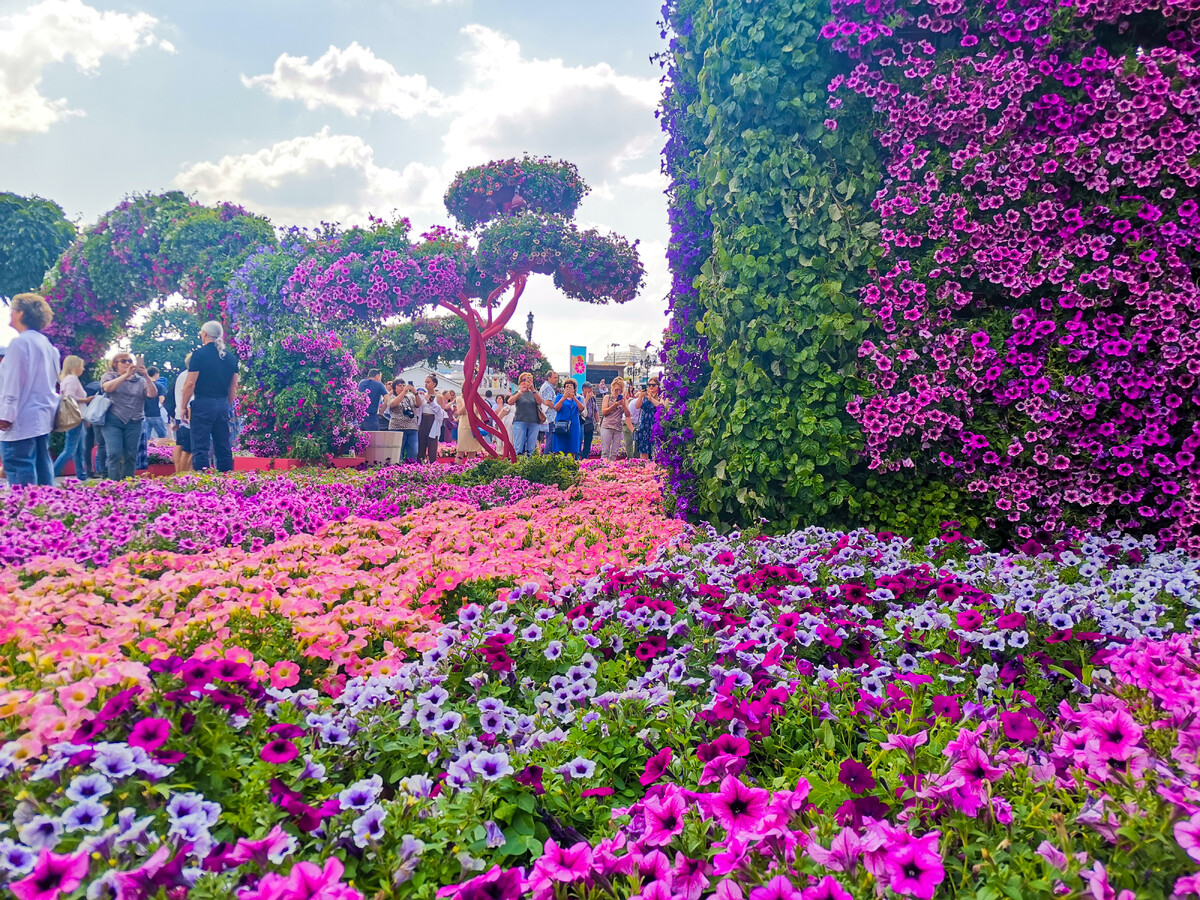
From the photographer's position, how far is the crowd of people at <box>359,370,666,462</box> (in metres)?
11.7

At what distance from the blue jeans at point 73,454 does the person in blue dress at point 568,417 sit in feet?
21.9

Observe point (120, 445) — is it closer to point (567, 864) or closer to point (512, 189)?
point (512, 189)

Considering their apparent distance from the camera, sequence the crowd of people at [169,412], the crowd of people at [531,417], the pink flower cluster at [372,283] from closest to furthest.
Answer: the crowd of people at [169,412] < the pink flower cluster at [372,283] < the crowd of people at [531,417]

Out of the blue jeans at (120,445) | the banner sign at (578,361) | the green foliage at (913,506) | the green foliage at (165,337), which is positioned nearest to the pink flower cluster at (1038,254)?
the green foliage at (913,506)

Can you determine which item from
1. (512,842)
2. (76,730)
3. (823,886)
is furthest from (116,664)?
(823,886)

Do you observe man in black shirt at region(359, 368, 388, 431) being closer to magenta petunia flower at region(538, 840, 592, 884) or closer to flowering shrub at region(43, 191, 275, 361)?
flowering shrub at region(43, 191, 275, 361)

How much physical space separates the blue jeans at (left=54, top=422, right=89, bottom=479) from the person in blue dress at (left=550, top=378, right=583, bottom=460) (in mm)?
6662

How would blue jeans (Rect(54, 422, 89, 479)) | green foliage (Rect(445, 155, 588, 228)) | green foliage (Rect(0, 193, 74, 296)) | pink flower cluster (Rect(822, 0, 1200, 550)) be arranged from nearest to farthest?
pink flower cluster (Rect(822, 0, 1200, 550)) → blue jeans (Rect(54, 422, 89, 479)) → green foliage (Rect(445, 155, 588, 228)) → green foliage (Rect(0, 193, 74, 296))

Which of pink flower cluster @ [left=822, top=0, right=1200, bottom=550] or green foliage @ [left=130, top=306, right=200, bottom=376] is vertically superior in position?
green foliage @ [left=130, top=306, right=200, bottom=376]

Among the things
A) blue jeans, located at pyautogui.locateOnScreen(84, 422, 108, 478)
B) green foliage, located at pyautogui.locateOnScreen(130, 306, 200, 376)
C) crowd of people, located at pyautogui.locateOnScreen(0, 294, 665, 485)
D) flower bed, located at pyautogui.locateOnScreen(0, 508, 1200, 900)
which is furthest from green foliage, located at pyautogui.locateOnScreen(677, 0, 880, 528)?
green foliage, located at pyautogui.locateOnScreen(130, 306, 200, 376)

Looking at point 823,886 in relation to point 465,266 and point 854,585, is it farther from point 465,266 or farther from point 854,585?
point 465,266

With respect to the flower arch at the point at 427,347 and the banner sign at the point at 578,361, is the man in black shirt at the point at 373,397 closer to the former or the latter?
the flower arch at the point at 427,347

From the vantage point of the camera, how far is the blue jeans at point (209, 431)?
817 cm

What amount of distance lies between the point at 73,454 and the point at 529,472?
593cm
